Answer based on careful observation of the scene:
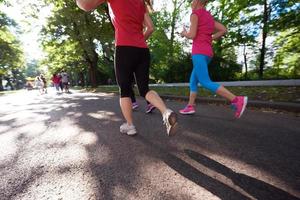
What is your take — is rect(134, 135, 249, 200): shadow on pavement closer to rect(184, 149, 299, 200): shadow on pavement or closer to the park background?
rect(184, 149, 299, 200): shadow on pavement

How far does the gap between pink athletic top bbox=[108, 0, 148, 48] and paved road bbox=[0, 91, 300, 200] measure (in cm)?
129

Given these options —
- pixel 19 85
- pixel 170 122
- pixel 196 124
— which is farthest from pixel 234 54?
pixel 19 85

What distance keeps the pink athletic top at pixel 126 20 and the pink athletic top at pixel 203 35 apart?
1575 mm

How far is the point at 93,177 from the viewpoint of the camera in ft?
8.23

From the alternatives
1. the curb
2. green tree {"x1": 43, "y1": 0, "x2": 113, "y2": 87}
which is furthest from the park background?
the curb

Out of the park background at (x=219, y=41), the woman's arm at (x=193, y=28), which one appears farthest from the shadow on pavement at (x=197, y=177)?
the park background at (x=219, y=41)

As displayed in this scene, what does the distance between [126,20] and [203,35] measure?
1860 mm

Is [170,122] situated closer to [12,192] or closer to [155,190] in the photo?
[155,190]

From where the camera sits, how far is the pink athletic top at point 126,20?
3637mm

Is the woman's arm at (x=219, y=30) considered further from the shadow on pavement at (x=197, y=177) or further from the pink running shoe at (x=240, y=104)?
the shadow on pavement at (x=197, y=177)

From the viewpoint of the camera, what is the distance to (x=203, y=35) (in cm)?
505

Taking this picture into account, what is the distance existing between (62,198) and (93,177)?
0.41 metres

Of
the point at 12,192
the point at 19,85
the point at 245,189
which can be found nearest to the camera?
the point at 245,189

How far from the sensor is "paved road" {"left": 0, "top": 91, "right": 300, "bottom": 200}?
2.18m
